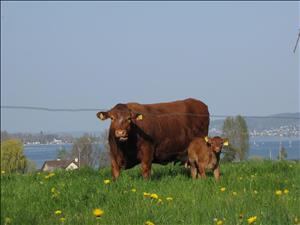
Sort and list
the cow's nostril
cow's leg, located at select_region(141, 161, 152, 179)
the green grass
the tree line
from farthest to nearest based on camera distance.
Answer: cow's leg, located at select_region(141, 161, 152, 179), the cow's nostril, the tree line, the green grass

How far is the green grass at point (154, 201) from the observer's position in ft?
20.9

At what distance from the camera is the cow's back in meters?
11.3

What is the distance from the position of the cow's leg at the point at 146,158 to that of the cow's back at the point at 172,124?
29 cm

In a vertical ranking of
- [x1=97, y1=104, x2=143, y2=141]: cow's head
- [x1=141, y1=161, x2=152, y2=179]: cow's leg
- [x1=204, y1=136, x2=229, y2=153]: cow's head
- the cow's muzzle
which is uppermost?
[x1=97, y1=104, x2=143, y2=141]: cow's head

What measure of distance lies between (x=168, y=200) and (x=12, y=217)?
2203 millimetres

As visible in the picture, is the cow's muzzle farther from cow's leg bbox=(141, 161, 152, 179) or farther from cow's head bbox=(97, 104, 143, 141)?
cow's leg bbox=(141, 161, 152, 179)

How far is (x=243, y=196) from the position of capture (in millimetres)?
7793

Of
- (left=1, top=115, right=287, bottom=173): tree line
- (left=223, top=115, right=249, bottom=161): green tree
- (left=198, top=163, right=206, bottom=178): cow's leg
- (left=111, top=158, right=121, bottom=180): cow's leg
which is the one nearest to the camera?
(left=1, top=115, right=287, bottom=173): tree line

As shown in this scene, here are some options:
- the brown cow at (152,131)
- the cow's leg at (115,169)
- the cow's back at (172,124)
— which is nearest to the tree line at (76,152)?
the cow's back at (172,124)

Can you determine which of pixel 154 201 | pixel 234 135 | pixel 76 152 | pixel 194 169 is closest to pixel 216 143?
pixel 194 169

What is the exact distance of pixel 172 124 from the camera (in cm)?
1188

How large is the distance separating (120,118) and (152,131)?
1.21 meters

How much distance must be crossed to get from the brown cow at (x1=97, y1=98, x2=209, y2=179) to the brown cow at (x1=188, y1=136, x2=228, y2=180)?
651 millimetres

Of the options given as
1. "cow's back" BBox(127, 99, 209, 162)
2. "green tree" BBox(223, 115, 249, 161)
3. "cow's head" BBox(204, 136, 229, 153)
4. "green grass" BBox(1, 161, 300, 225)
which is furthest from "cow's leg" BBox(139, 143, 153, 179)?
"green tree" BBox(223, 115, 249, 161)
